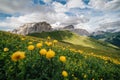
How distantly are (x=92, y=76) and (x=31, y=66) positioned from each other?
3.90m

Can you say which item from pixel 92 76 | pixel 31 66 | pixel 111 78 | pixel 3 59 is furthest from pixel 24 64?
pixel 111 78

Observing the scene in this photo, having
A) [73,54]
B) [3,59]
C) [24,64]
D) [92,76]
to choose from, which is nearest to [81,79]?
[92,76]

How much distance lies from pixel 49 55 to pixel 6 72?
134 centimetres

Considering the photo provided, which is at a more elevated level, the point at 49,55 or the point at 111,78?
the point at 49,55

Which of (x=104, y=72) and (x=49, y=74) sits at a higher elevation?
(x=49, y=74)

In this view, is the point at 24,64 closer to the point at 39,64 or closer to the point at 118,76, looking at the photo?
the point at 39,64

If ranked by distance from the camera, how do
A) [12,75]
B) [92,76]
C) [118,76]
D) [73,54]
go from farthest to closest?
[73,54] → [118,76] → [92,76] → [12,75]

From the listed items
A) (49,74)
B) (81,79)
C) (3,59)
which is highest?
(3,59)

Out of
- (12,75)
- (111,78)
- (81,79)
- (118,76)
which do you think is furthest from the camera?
(118,76)

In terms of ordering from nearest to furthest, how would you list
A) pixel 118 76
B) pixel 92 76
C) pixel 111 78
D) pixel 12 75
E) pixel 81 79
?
1. pixel 12 75
2. pixel 81 79
3. pixel 92 76
4. pixel 111 78
5. pixel 118 76

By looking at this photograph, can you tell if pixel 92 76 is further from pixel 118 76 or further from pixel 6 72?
pixel 6 72

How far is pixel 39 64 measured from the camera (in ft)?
22.3

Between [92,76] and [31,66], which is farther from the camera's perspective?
[92,76]

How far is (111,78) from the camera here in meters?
10.6
